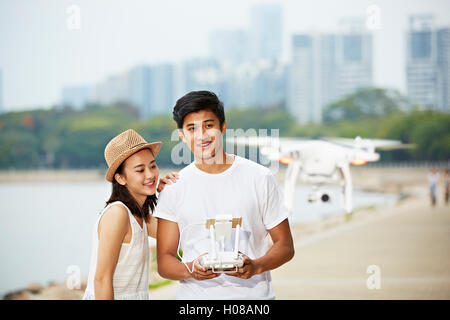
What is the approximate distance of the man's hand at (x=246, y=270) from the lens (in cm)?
187

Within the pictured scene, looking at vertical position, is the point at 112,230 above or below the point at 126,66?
below

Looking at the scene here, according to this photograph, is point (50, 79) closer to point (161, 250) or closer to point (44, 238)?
point (44, 238)

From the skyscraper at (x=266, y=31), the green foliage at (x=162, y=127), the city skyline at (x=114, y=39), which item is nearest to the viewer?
the city skyline at (x=114, y=39)

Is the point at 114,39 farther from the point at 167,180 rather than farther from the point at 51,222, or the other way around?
the point at 167,180

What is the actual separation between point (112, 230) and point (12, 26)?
23859mm

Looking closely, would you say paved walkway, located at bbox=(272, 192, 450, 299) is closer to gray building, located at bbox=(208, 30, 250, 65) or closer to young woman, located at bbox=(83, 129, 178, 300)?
young woman, located at bbox=(83, 129, 178, 300)

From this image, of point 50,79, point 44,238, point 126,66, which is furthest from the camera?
point 126,66

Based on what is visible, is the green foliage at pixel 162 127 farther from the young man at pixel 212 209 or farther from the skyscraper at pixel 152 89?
the young man at pixel 212 209

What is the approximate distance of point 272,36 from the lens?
94.9 feet

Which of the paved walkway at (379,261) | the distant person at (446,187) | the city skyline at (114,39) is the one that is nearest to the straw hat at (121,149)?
the paved walkway at (379,261)

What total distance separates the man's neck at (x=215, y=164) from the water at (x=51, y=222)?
1226cm

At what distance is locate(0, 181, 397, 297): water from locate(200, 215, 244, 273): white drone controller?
12424mm
